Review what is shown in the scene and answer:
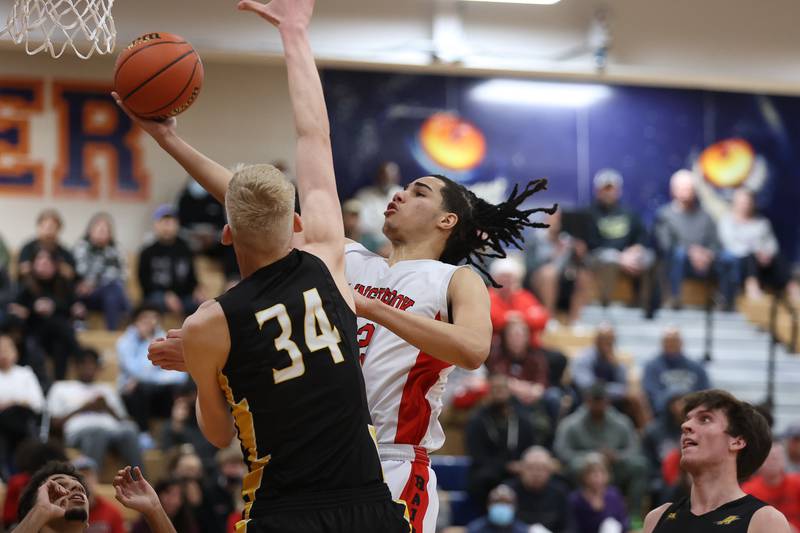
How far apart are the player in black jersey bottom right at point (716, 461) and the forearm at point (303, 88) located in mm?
1765

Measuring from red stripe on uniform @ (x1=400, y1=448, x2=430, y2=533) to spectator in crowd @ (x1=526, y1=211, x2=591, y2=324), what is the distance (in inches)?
382

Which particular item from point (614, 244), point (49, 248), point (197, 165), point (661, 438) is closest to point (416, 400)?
point (197, 165)

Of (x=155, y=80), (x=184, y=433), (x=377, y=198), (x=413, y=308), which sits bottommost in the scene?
(x=184, y=433)

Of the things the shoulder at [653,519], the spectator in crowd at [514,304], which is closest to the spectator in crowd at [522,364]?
the spectator in crowd at [514,304]

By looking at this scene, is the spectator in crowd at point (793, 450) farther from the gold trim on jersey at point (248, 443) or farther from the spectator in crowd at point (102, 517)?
the gold trim on jersey at point (248, 443)

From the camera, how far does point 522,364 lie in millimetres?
11016

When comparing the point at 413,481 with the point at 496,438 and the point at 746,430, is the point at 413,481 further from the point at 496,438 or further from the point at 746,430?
the point at 496,438

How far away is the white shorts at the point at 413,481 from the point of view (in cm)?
388

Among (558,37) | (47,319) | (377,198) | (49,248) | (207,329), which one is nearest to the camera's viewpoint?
(207,329)

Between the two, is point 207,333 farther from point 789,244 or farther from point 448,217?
point 789,244

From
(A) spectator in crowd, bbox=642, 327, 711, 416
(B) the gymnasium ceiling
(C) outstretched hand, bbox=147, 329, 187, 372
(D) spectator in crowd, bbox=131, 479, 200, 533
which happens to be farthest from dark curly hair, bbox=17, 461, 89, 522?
(A) spectator in crowd, bbox=642, 327, 711, 416

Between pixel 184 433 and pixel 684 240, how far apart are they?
729cm

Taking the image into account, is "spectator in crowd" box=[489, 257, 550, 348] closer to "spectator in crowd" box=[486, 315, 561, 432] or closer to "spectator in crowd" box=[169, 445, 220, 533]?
"spectator in crowd" box=[486, 315, 561, 432]

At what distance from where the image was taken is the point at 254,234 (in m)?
Answer: 3.12
